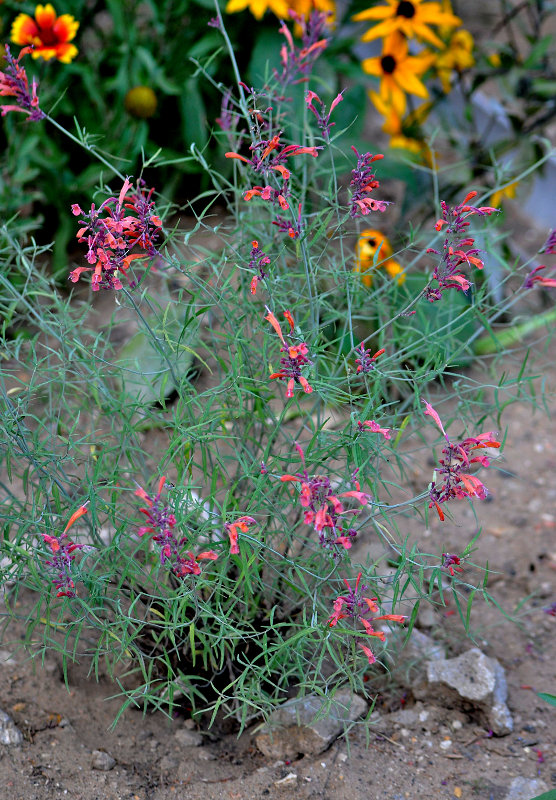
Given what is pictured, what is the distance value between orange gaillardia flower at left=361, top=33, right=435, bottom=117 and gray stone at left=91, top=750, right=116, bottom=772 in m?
2.08

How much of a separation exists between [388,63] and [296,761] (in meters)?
2.08

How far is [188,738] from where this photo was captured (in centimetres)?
145

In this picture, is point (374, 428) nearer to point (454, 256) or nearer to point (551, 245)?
point (454, 256)

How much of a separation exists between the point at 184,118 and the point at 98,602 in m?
1.77

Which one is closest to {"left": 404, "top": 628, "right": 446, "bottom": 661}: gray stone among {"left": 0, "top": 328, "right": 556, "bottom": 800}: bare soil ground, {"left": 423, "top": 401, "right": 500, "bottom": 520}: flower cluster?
{"left": 0, "top": 328, "right": 556, "bottom": 800}: bare soil ground

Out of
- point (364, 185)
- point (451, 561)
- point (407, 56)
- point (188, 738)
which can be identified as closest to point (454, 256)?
point (364, 185)

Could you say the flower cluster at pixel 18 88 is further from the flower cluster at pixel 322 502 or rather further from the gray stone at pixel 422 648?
the gray stone at pixel 422 648

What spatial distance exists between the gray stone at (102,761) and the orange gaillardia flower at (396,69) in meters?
2.08

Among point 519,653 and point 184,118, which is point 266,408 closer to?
point 519,653

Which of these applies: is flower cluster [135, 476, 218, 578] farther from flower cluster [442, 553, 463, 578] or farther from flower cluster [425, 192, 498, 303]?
flower cluster [425, 192, 498, 303]

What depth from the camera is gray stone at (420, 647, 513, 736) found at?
4.88 feet

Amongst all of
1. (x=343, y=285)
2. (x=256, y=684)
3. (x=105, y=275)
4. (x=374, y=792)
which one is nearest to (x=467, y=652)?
(x=374, y=792)

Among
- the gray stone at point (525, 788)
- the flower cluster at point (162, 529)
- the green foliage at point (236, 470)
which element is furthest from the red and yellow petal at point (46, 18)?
the gray stone at point (525, 788)

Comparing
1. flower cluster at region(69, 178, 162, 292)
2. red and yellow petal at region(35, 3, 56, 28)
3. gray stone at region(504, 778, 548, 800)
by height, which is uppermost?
flower cluster at region(69, 178, 162, 292)
